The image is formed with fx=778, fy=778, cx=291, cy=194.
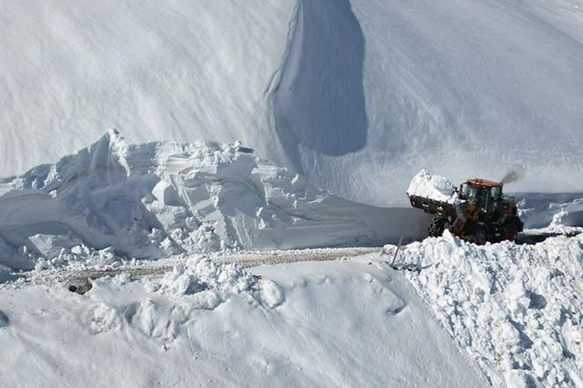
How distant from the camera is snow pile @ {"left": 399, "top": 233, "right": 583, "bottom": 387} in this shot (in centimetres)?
1116

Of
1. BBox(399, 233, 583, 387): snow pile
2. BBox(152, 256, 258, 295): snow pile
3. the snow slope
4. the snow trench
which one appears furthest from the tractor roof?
BBox(152, 256, 258, 295): snow pile

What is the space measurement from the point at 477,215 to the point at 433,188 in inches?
37.2

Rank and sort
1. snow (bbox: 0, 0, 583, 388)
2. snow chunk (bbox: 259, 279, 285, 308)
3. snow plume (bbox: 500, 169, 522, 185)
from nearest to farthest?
snow (bbox: 0, 0, 583, 388) < snow chunk (bbox: 259, 279, 285, 308) < snow plume (bbox: 500, 169, 522, 185)

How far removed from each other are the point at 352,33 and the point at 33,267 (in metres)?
9.97

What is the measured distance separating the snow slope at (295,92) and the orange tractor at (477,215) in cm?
100

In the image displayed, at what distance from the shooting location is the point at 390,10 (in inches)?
827

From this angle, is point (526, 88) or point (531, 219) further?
point (526, 88)

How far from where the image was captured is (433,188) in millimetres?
14516

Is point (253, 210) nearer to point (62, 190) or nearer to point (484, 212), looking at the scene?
point (62, 190)

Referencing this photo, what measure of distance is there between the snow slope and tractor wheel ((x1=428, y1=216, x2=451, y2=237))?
0.92 metres

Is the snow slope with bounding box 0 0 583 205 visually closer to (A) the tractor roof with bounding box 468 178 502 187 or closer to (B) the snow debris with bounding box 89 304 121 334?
(A) the tractor roof with bounding box 468 178 502 187

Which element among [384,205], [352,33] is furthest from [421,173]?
[352,33]

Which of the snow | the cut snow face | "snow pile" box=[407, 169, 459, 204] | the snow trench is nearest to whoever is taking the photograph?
the snow

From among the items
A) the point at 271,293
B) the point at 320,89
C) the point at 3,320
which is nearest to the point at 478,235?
the point at 320,89
